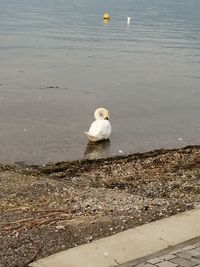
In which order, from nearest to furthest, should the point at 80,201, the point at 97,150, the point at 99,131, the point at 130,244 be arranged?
the point at 130,244 < the point at 80,201 < the point at 97,150 < the point at 99,131

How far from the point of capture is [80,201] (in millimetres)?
8586

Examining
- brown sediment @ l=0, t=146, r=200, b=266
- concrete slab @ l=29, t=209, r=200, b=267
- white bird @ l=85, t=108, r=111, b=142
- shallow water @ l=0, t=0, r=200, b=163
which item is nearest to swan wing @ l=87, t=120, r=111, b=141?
white bird @ l=85, t=108, r=111, b=142

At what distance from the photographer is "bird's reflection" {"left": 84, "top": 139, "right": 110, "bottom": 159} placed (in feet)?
49.2

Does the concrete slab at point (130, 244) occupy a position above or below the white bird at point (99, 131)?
above

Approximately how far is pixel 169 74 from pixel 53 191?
20.9 m

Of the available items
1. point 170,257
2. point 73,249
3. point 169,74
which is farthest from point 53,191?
point 169,74

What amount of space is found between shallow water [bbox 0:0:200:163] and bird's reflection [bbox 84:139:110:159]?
0.09 feet

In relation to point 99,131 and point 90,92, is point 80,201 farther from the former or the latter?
point 90,92

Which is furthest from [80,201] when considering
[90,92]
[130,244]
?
[90,92]

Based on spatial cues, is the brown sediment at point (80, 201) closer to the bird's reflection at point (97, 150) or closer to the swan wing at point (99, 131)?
the bird's reflection at point (97, 150)

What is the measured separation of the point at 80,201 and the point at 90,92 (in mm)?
14976

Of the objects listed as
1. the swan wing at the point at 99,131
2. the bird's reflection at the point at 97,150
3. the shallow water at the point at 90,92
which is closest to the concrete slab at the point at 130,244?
the shallow water at the point at 90,92

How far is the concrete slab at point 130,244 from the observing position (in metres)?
6.31

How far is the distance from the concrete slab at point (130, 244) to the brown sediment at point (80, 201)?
8.5 inches
